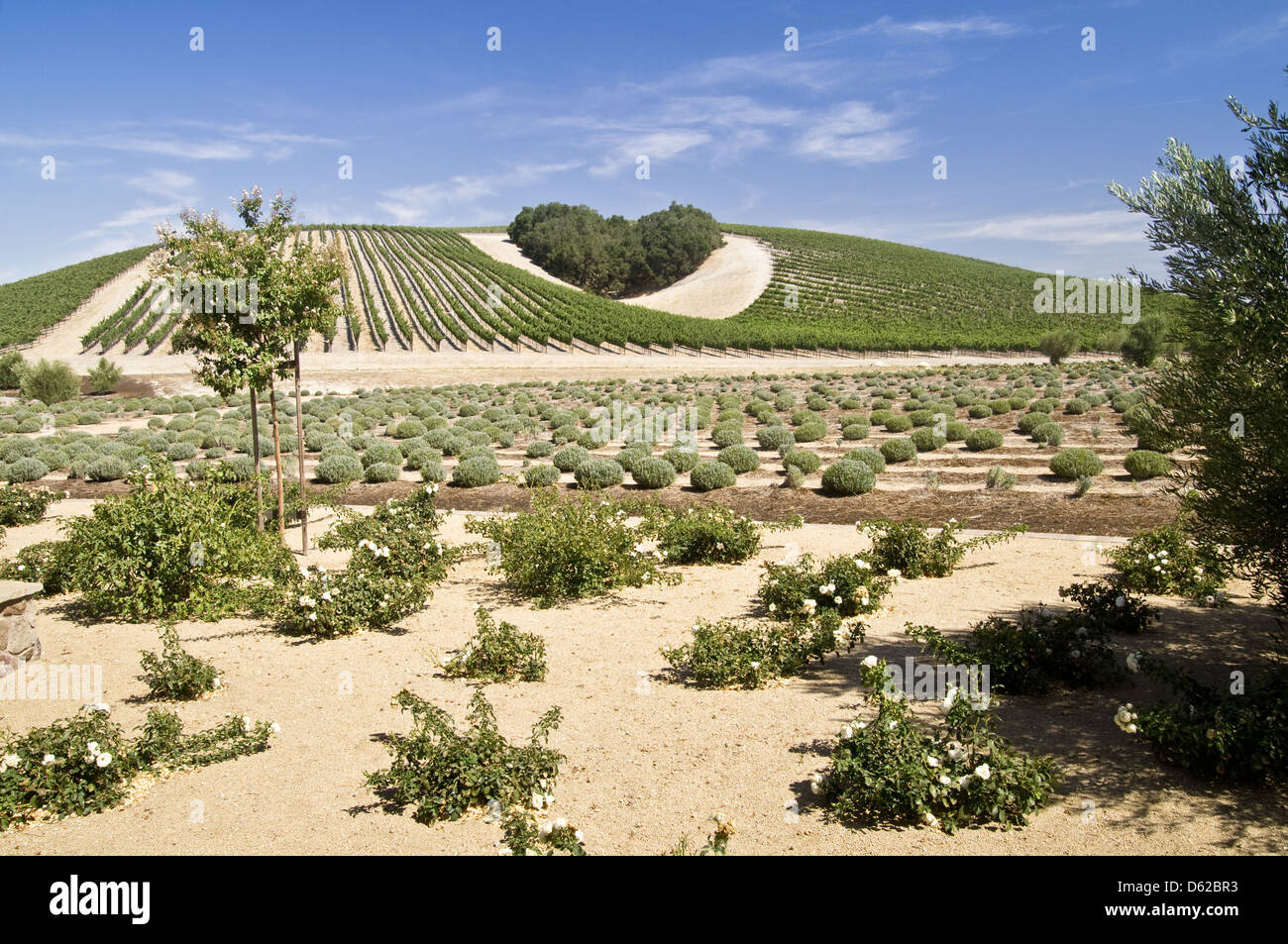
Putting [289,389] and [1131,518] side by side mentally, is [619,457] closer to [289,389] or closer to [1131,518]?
[1131,518]

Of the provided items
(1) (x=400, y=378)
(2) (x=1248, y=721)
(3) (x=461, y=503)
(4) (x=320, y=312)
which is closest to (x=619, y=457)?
(3) (x=461, y=503)

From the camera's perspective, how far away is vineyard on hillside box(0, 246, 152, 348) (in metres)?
72.6

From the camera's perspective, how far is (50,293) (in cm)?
8719

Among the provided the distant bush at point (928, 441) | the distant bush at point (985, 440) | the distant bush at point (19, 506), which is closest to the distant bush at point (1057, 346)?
the distant bush at point (985, 440)

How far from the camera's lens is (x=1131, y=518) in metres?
13.3

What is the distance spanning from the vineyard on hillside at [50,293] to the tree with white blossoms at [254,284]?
2880 inches

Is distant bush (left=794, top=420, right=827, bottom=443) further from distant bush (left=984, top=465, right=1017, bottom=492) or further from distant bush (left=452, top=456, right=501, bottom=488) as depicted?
distant bush (left=452, top=456, right=501, bottom=488)

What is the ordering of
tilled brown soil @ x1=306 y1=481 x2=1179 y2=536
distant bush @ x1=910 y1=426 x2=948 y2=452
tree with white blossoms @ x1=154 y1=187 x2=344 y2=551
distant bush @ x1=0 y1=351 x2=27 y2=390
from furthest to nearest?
distant bush @ x1=0 y1=351 x2=27 y2=390, distant bush @ x1=910 y1=426 x2=948 y2=452, tilled brown soil @ x1=306 y1=481 x2=1179 y2=536, tree with white blossoms @ x1=154 y1=187 x2=344 y2=551

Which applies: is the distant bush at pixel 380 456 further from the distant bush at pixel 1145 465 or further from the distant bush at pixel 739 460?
the distant bush at pixel 1145 465

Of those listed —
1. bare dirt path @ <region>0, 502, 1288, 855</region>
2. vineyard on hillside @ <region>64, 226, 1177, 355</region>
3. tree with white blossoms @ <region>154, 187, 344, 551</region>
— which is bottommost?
bare dirt path @ <region>0, 502, 1288, 855</region>

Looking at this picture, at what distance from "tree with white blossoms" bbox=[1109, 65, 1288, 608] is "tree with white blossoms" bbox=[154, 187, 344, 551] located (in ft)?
34.1

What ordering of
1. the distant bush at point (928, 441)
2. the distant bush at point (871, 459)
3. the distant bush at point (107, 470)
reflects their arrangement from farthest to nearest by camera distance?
the distant bush at point (928, 441) → the distant bush at point (107, 470) → the distant bush at point (871, 459)

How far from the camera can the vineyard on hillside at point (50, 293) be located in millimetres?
72562

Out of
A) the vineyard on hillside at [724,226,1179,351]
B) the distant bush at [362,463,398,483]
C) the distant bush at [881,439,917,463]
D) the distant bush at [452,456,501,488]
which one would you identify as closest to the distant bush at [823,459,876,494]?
the distant bush at [881,439,917,463]
